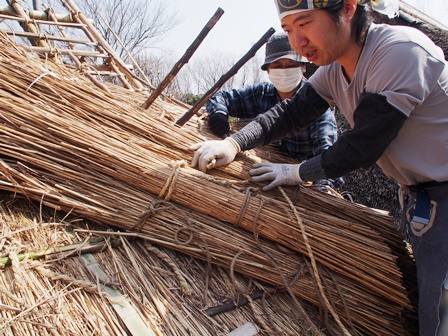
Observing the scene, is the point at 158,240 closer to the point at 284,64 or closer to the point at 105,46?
the point at 284,64

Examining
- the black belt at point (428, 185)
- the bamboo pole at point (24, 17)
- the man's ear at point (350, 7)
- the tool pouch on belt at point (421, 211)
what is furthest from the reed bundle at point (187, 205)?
the bamboo pole at point (24, 17)

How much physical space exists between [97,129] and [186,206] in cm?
58

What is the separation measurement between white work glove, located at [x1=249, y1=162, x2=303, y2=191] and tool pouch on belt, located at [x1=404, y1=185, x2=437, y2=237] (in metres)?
0.45

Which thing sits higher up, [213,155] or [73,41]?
[73,41]

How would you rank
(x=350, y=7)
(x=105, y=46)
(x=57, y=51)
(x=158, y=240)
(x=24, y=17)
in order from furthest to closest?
1. (x=105, y=46)
2. (x=24, y=17)
3. (x=57, y=51)
4. (x=158, y=240)
5. (x=350, y=7)

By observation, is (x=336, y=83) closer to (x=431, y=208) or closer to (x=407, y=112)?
(x=407, y=112)

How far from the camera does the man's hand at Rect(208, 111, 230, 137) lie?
88.2 inches

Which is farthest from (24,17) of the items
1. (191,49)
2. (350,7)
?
(350,7)

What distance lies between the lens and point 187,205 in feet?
4.75

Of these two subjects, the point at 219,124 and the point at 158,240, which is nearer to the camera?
the point at 158,240

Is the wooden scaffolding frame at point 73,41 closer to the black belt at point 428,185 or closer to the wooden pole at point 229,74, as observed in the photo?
the wooden pole at point 229,74

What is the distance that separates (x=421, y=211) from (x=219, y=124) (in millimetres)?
1359

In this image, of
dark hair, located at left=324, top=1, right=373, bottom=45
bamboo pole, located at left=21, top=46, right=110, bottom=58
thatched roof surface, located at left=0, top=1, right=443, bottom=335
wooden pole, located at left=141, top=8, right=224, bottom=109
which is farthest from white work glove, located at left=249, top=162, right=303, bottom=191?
bamboo pole, located at left=21, top=46, right=110, bottom=58

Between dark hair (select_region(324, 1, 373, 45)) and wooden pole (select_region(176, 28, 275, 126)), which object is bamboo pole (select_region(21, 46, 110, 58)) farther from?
dark hair (select_region(324, 1, 373, 45))
